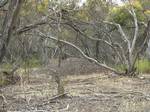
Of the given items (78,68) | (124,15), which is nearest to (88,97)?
(78,68)

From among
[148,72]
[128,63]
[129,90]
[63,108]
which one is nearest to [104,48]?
[148,72]

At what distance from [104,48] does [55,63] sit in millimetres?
3580

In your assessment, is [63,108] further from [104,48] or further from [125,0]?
[104,48]

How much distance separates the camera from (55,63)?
63.1 ft

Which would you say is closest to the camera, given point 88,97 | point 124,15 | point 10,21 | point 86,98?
point 10,21

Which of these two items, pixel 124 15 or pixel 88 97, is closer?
pixel 88 97

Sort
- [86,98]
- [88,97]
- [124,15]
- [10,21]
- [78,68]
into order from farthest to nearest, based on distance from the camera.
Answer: [124,15] < [78,68] < [88,97] < [86,98] < [10,21]

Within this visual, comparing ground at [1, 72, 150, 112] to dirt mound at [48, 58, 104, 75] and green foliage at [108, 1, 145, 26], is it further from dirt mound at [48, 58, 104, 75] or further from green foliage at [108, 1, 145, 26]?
green foliage at [108, 1, 145, 26]

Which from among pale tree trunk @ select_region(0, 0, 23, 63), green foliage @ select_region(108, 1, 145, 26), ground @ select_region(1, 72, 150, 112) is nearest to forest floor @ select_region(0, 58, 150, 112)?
ground @ select_region(1, 72, 150, 112)

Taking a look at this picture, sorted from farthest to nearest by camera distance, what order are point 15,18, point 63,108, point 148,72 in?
point 148,72 < point 63,108 < point 15,18

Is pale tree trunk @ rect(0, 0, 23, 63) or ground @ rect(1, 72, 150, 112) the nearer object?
pale tree trunk @ rect(0, 0, 23, 63)

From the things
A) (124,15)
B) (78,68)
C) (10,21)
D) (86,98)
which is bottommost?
(86,98)

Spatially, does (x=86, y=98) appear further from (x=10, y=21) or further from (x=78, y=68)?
(x=78, y=68)

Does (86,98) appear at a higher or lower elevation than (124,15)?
lower
